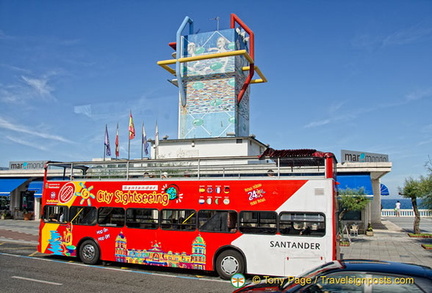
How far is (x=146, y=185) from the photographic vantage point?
1388cm

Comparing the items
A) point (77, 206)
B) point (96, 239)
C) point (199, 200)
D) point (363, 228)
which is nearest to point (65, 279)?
point (96, 239)

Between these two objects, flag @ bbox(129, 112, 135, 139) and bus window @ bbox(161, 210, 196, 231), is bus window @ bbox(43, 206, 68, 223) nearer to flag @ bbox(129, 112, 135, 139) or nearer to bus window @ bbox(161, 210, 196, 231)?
bus window @ bbox(161, 210, 196, 231)

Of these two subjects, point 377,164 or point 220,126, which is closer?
point 377,164

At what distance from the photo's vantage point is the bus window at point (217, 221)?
1239 centimetres

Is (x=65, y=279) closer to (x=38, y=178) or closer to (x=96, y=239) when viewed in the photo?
(x=96, y=239)

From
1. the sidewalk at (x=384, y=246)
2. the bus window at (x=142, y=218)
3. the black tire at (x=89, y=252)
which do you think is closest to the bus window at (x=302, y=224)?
the bus window at (x=142, y=218)

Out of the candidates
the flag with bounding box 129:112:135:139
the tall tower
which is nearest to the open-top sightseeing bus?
the flag with bounding box 129:112:135:139

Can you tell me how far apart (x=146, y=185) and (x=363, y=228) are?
20.0 meters

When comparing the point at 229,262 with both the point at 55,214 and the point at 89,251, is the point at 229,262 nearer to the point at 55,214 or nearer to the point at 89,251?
the point at 89,251

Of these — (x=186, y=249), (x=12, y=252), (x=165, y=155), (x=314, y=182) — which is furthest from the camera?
(x=165, y=155)

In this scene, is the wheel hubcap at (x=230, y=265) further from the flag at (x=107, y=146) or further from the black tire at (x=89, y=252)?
the flag at (x=107, y=146)

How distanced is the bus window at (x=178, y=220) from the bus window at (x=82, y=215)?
3.17 metres

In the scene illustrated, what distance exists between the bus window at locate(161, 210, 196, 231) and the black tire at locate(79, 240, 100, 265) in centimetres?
314

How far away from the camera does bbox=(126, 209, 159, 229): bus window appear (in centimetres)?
1355
